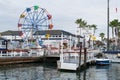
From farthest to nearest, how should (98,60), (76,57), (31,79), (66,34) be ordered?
1. (66,34)
2. (98,60)
3. (76,57)
4. (31,79)

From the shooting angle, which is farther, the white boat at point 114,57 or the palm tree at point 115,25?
the palm tree at point 115,25

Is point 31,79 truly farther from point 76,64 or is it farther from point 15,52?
point 15,52

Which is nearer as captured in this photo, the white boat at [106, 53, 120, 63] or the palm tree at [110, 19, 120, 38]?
the white boat at [106, 53, 120, 63]

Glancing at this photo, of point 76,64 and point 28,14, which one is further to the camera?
point 28,14

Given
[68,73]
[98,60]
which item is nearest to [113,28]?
[98,60]

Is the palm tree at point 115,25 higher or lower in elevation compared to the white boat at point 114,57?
higher

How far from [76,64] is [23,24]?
45.5 metres

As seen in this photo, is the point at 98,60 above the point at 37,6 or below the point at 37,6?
below

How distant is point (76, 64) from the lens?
5069 centimetres

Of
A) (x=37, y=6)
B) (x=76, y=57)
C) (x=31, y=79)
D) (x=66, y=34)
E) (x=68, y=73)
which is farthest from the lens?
(x=66, y=34)

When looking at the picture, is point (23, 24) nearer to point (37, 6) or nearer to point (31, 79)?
point (37, 6)

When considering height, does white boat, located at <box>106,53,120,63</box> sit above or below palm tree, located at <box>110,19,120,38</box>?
below

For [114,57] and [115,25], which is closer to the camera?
[114,57]

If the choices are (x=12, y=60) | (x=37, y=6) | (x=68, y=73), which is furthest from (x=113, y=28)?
(x=68, y=73)
